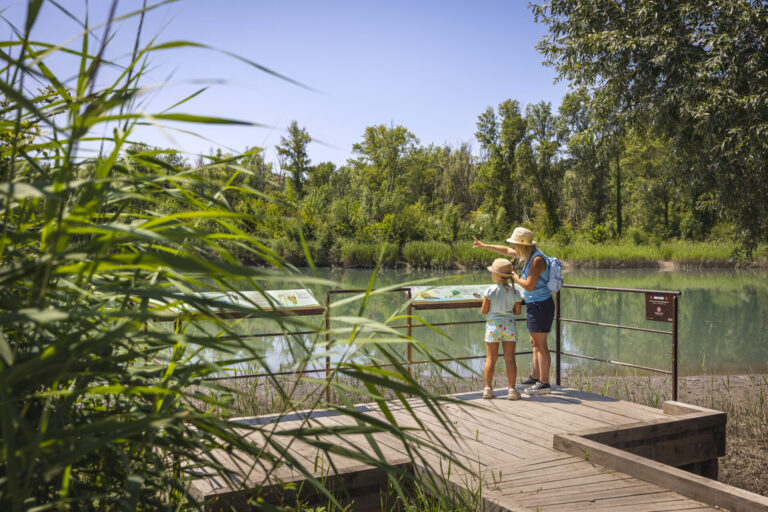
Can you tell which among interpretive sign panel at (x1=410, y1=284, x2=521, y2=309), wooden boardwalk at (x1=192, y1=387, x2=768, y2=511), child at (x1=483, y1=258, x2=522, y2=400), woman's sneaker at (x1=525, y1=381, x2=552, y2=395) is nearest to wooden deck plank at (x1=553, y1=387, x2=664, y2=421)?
wooden boardwalk at (x1=192, y1=387, x2=768, y2=511)

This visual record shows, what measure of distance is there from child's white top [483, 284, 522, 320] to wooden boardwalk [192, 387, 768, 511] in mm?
731

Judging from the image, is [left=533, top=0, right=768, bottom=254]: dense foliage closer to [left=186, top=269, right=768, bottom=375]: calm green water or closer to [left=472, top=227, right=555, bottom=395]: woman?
A: [left=186, top=269, right=768, bottom=375]: calm green water

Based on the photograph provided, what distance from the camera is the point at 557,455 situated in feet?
12.1

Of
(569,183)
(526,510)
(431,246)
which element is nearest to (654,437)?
(526,510)

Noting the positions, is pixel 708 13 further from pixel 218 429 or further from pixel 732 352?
pixel 218 429

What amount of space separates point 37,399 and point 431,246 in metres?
30.0

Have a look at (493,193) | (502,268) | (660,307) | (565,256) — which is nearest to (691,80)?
(660,307)

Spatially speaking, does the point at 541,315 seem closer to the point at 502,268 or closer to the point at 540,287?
the point at 540,287

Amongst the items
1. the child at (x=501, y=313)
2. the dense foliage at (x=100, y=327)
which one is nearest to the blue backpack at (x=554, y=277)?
the child at (x=501, y=313)

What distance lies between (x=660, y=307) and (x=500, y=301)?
1391 millimetres

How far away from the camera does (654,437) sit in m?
4.16

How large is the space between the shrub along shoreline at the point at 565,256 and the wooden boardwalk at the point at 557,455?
953 inches

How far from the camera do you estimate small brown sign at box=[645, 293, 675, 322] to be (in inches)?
201

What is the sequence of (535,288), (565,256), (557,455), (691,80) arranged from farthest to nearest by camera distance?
(565,256) → (691,80) → (535,288) → (557,455)
